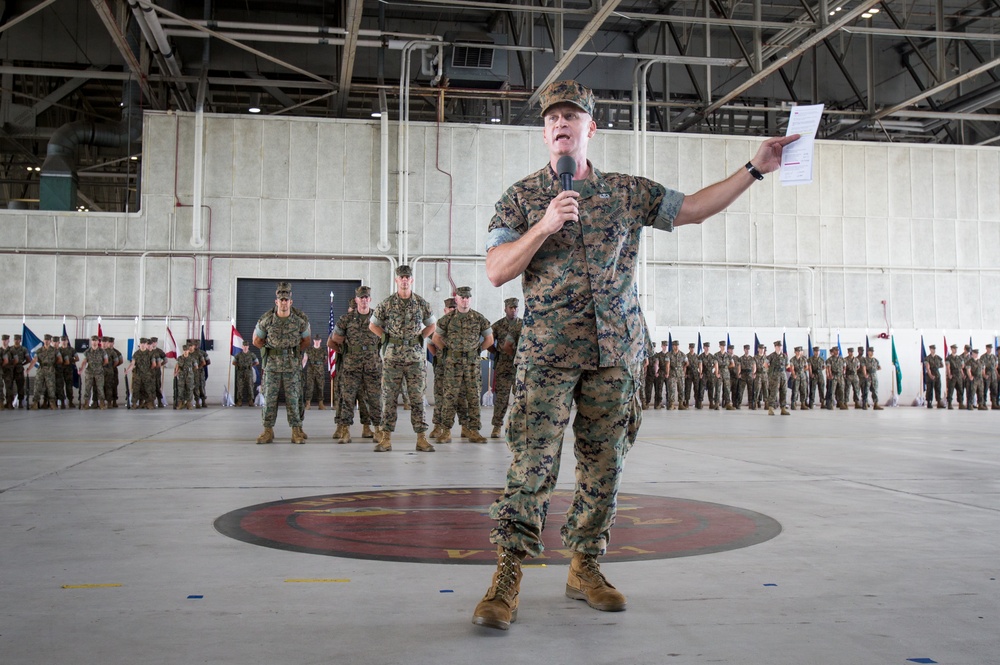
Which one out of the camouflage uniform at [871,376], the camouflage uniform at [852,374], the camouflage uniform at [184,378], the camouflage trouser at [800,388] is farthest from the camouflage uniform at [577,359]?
the camouflage uniform at [871,376]

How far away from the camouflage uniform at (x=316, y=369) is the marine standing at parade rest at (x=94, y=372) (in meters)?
4.66

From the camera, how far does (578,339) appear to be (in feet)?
9.88

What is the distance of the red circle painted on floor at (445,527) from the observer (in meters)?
3.95

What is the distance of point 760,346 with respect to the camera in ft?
75.7

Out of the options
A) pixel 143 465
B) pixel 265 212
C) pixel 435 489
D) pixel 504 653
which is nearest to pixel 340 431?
pixel 143 465

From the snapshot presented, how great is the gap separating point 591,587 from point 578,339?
2.82 feet

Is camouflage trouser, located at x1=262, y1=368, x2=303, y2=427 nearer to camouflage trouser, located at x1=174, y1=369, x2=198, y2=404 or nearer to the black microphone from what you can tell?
the black microphone

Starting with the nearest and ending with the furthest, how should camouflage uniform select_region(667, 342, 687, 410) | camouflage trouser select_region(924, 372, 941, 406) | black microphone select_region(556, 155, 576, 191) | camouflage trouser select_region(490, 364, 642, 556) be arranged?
black microphone select_region(556, 155, 576, 191) < camouflage trouser select_region(490, 364, 642, 556) < camouflage uniform select_region(667, 342, 687, 410) < camouflage trouser select_region(924, 372, 941, 406)

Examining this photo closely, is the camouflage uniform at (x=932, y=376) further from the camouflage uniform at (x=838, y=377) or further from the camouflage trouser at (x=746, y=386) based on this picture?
the camouflage trouser at (x=746, y=386)

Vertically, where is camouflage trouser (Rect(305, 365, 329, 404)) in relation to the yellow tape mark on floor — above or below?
above

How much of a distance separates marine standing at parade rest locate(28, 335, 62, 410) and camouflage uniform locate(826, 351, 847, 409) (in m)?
19.2

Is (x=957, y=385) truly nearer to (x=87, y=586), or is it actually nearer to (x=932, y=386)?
(x=932, y=386)

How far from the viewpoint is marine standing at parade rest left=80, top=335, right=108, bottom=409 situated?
20062 mm

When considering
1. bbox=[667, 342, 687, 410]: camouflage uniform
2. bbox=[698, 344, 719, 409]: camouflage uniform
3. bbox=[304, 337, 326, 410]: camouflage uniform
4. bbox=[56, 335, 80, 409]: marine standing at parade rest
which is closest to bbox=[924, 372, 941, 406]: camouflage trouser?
bbox=[698, 344, 719, 409]: camouflage uniform
